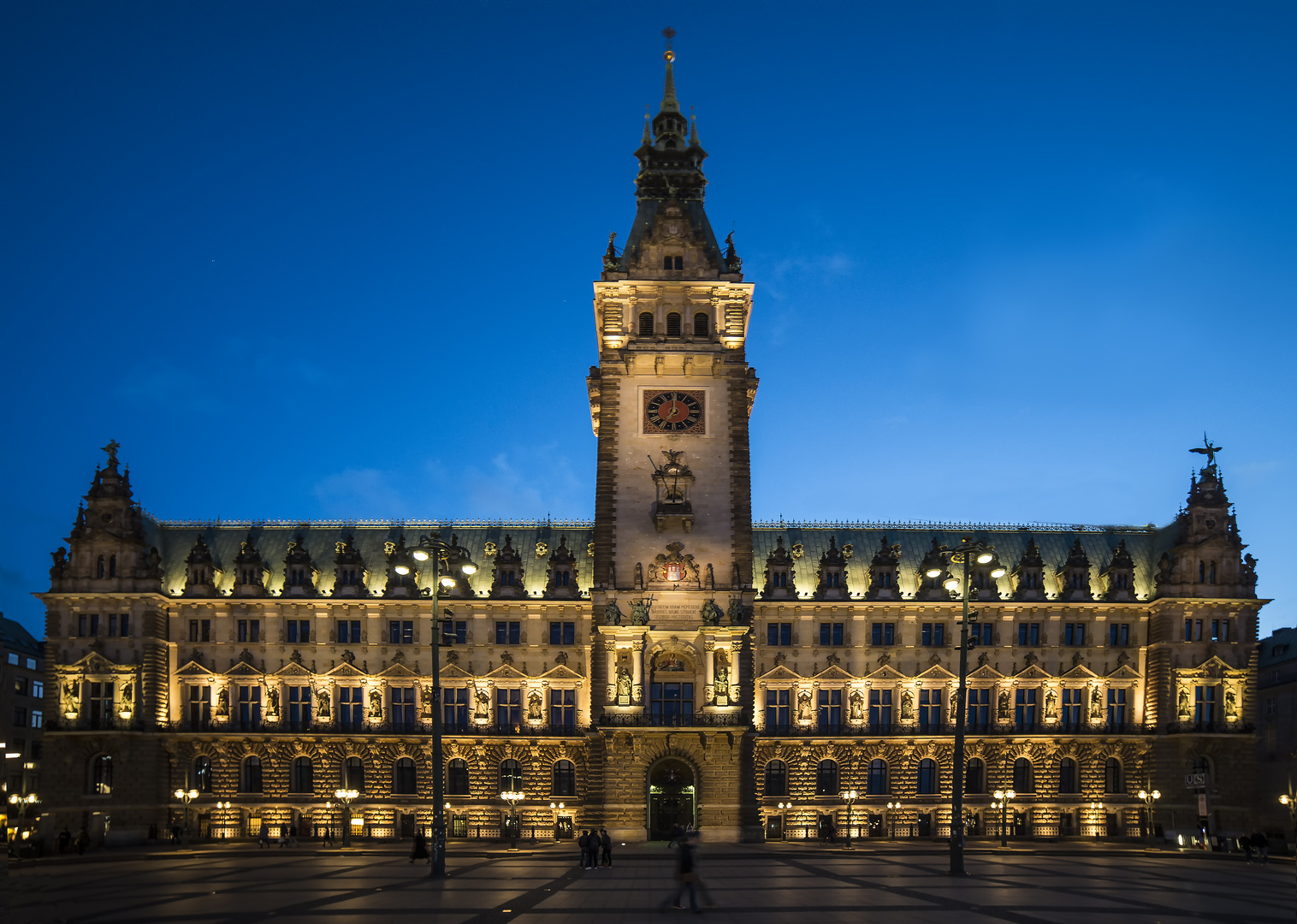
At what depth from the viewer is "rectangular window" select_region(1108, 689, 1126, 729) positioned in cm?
9138

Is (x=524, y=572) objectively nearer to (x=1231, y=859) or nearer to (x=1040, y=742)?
(x=1040, y=742)

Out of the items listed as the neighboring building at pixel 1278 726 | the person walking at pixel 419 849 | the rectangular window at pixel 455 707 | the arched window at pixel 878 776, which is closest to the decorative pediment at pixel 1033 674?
the arched window at pixel 878 776

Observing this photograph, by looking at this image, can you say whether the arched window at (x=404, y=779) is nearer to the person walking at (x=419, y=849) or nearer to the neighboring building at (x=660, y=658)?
the neighboring building at (x=660, y=658)

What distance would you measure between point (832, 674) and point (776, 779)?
9090mm

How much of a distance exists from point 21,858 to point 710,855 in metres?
43.7

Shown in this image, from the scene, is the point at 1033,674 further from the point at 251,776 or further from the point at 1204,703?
the point at 251,776

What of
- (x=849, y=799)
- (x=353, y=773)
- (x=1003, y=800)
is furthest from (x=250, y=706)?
(x=1003, y=800)

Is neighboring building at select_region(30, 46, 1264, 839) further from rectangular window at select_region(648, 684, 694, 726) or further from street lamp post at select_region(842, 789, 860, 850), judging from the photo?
street lamp post at select_region(842, 789, 860, 850)

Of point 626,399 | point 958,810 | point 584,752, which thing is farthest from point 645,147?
point 958,810

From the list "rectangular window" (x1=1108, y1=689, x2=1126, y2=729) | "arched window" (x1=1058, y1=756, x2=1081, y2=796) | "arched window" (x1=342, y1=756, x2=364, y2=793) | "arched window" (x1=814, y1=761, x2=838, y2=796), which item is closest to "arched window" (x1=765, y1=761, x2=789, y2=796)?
"arched window" (x1=814, y1=761, x2=838, y2=796)

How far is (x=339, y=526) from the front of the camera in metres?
99.9

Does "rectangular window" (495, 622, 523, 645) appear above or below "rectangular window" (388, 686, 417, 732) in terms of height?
above

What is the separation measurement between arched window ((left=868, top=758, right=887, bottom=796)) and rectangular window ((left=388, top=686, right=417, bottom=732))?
3546cm

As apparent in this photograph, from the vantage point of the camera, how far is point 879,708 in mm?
90188
